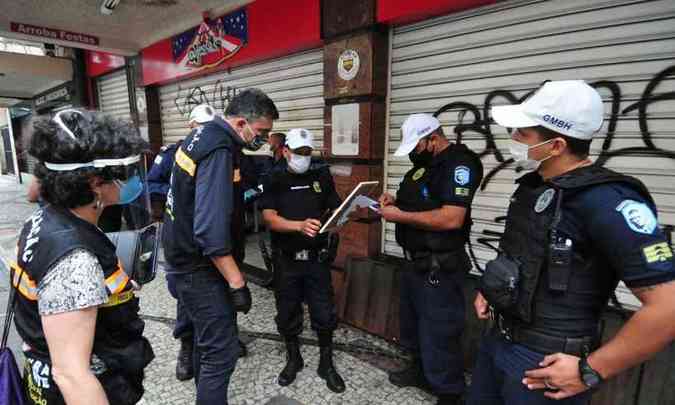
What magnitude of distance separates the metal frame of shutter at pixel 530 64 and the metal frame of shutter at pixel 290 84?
3.40 feet

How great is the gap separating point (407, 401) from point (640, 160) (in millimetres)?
2295

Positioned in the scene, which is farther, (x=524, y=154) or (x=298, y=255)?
(x=298, y=255)

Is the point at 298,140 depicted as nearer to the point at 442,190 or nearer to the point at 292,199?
Answer: the point at 292,199

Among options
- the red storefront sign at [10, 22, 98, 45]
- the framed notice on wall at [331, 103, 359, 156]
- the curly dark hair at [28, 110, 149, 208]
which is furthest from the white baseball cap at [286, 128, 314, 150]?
the red storefront sign at [10, 22, 98, 45]

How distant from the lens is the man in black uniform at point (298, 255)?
8.59 feet

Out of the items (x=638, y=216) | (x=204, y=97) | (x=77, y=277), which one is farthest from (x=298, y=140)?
(x=204, y=97)

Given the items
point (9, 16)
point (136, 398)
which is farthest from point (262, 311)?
point (9, 16)

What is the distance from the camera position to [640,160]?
7.54 feet

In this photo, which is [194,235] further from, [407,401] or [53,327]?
[407,401]

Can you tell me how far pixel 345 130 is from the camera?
3588 millimetres

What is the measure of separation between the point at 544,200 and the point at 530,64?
6.05 feet

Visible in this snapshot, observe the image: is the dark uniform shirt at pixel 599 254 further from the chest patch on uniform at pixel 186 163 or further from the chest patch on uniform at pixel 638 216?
the chest patch on uniform at pixel 186 163

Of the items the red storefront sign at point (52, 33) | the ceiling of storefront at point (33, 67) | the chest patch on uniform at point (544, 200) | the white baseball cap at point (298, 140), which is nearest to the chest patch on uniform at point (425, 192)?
the white baseball cap at point (298, 140)

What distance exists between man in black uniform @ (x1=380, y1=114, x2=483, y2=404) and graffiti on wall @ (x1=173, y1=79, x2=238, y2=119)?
3650 millimetres
